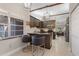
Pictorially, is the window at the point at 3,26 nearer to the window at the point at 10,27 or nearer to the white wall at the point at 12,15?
the window at the point at 10,27

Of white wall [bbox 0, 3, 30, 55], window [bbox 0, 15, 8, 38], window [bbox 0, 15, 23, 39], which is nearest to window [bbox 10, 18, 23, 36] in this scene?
window [bbox 0, 15, 23, 39]

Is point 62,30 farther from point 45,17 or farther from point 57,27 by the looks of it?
point 45,17

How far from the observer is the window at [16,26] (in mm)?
4000

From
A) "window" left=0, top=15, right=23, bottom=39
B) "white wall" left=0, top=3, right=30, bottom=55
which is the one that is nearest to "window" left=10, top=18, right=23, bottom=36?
"window" left=0, top=15, right=23, bottom=39

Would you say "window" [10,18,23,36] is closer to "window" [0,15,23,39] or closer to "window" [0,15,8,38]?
"window" [0,15,23,39]

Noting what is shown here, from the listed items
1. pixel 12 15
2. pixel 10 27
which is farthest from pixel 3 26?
pixel 12 15

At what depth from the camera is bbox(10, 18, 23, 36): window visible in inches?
157

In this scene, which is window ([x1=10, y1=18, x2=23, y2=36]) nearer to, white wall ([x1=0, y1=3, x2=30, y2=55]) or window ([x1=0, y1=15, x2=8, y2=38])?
white wall ([x1=0, y1=3, x2=30, y2=55])

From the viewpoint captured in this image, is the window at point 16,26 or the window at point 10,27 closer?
the window at point 10,27

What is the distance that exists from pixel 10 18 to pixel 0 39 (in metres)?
1.02

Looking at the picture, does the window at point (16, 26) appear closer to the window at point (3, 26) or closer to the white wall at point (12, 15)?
the white wall at point (12, 15)

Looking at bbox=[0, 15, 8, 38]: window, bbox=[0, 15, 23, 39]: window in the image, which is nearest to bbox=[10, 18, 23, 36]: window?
bbox=[0, 15, 23, 39]: window

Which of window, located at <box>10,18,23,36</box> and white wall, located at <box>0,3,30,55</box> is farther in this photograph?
window, located at <box>10,18,23,36</box>

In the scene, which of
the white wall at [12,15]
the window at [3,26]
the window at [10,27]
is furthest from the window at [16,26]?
→ the window at [3,26]
